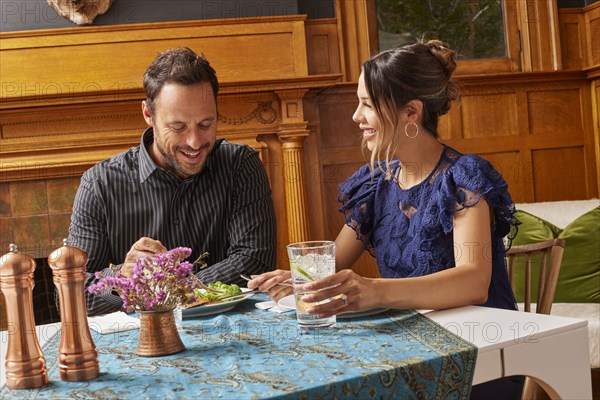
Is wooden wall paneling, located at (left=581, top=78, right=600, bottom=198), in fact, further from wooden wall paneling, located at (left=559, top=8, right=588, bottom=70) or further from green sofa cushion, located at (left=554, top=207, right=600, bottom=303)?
green sofa cushion, located at (left=554, top=207, right=600, bottom=303)

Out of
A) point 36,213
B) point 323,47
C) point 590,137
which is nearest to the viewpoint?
point 36,213

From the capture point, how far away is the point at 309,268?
1.43m

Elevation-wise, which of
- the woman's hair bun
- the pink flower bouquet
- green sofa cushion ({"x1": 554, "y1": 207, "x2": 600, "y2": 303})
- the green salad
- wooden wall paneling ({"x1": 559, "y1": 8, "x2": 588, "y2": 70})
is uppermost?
wooden wall paneling ({"x1": 559, "y1": 8, "x2": 588, "y2": 70})

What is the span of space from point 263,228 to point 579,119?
3372 millimetres

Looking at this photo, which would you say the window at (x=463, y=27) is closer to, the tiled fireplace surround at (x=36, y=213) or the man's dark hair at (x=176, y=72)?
the tiled fireplace surround at (x=36, y=213)

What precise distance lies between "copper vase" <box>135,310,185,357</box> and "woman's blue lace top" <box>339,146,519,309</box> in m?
0.73

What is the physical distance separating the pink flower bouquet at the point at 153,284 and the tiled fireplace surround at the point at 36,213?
3.05m

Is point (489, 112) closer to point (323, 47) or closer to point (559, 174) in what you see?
point (559, 174)

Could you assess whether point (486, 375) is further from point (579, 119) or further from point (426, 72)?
point (579, 119)

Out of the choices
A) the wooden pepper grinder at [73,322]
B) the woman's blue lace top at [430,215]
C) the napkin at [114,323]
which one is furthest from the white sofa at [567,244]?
the wooden pepper grinder at [73,322]

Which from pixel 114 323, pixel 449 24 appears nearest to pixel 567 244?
pixel 449 24

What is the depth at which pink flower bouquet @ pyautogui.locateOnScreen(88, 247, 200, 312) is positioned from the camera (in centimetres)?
128

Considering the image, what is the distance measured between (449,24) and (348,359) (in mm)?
3855

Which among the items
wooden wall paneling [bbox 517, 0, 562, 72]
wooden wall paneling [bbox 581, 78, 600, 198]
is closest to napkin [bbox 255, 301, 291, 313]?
wooden wall paneling [bbox 517, 0, 562, 72]
